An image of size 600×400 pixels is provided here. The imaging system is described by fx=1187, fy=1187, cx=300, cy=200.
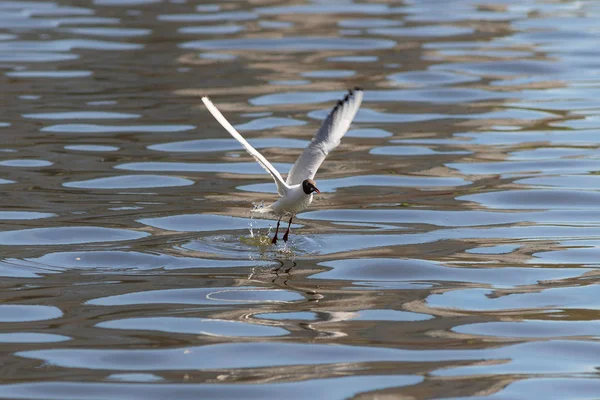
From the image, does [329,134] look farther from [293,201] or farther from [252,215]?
[252,215]

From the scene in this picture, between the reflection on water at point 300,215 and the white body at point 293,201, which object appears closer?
the reflection on water at point 300,215

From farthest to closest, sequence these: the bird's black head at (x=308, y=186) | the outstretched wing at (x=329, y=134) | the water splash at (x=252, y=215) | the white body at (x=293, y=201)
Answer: the water splash at (x=252, y=215), the outstretched wing at (x=329, y=134), the white body at (x=293, y=201), the bird's black head at (x=308, y=186)

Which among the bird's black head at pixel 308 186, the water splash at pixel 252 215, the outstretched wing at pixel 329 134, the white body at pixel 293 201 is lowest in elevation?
the water splash at pixel 252 215

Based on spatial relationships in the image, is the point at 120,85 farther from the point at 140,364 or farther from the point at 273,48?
the point at 140,364

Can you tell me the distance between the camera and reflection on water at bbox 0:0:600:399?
23.9 ft

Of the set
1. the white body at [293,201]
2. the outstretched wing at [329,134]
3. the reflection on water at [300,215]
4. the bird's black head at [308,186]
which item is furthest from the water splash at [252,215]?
the bird's black head at [308,186]

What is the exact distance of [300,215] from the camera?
1165 centimetres

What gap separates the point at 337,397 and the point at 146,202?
5655 millimetres

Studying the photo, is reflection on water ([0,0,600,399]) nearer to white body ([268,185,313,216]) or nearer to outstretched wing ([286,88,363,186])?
white body ([268,185,313,216])

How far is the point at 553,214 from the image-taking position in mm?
11469

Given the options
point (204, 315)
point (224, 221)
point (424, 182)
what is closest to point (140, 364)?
point (204, 315)

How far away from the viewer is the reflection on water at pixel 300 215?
23.9 feet

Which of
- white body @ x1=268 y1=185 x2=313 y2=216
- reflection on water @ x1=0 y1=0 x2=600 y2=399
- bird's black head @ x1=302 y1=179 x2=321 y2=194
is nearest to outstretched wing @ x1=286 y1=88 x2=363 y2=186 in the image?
white body @ x1=268 y1=185 x2=313 y2=216

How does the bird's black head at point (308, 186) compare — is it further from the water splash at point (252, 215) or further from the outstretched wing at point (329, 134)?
the water splash at point (252, 215)
